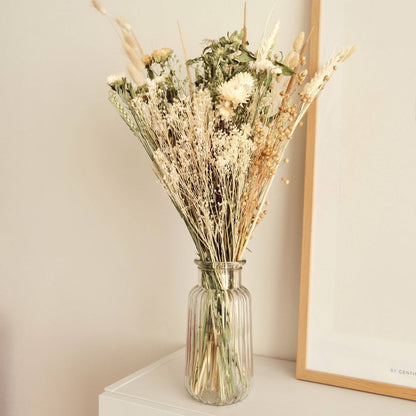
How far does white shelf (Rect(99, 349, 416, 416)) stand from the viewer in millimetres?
871

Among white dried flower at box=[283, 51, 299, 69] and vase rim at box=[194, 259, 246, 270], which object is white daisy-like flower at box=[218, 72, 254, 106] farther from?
vase rim at box=[194, 259, 246, 270]

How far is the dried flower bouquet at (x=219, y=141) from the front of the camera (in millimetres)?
859

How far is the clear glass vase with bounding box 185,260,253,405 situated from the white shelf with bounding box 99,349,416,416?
28 mm

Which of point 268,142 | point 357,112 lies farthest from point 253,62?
point 357,112

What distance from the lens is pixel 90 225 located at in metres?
1.41

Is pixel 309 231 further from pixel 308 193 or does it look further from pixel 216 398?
pixel 216 398

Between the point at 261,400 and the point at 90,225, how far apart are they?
2.42ft

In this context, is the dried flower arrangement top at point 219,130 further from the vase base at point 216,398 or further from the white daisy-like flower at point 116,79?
the vase base at point 216,398

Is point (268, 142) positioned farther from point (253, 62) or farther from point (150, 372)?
point (150, 372)

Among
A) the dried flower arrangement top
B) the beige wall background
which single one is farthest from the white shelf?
the dried flower arrangement top

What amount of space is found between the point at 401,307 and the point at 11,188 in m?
1.22

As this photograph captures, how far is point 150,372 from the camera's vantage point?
1064 mm

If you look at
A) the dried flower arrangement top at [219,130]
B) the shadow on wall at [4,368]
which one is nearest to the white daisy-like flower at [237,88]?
the dried flower arrangement top at [219,130]

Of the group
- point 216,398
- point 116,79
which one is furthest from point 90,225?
point 216,398
